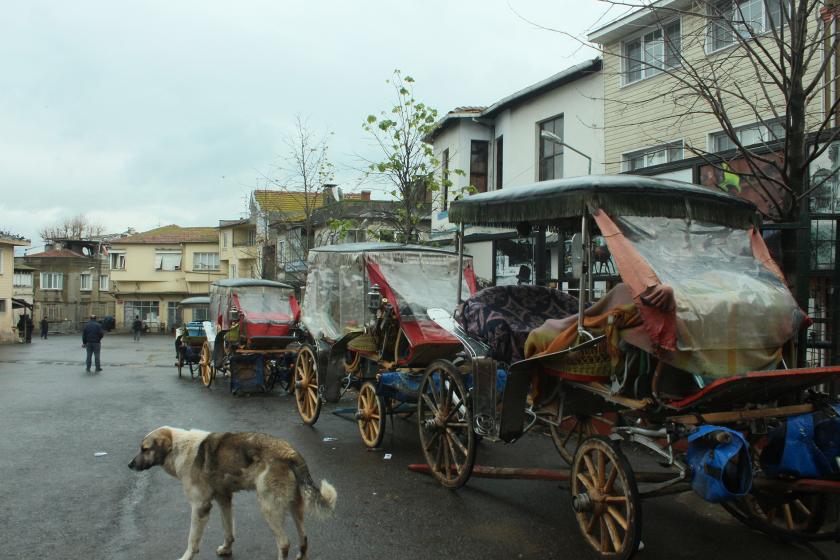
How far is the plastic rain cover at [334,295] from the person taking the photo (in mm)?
9961

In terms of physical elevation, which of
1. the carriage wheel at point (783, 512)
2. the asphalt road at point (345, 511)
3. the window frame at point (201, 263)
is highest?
the window frame at point (201, 263)

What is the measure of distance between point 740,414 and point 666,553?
1.52 metres

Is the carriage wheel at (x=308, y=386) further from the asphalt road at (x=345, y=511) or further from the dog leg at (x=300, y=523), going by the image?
the dog leg at (x=300, y=523)

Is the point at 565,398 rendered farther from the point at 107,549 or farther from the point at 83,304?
the point at 83,304

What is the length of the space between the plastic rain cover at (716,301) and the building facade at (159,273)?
62.0 meters

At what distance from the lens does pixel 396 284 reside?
9.14 metres

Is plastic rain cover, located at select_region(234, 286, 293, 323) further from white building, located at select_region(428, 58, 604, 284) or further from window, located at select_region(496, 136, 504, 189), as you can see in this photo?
window, located at select_region(496, 136, 504, 189)

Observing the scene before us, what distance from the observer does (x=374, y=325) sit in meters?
9.16

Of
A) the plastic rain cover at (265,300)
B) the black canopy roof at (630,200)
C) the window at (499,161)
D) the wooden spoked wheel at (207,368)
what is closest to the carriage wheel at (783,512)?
the black canopy roof at (630,200)

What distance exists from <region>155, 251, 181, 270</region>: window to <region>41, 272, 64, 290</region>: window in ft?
38.6

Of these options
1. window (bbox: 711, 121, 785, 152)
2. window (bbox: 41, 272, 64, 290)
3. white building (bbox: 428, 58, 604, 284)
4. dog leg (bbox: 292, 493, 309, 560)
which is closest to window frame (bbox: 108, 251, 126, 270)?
window (bbox: 41, 272, 64, 290)

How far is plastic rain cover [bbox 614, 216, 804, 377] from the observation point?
4.52m

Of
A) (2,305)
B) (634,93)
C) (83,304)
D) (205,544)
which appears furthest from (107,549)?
(83,304)

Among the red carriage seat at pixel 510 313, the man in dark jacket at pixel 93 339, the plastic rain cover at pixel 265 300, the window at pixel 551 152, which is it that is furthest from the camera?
the man in dark jacket at pixel 93 339
